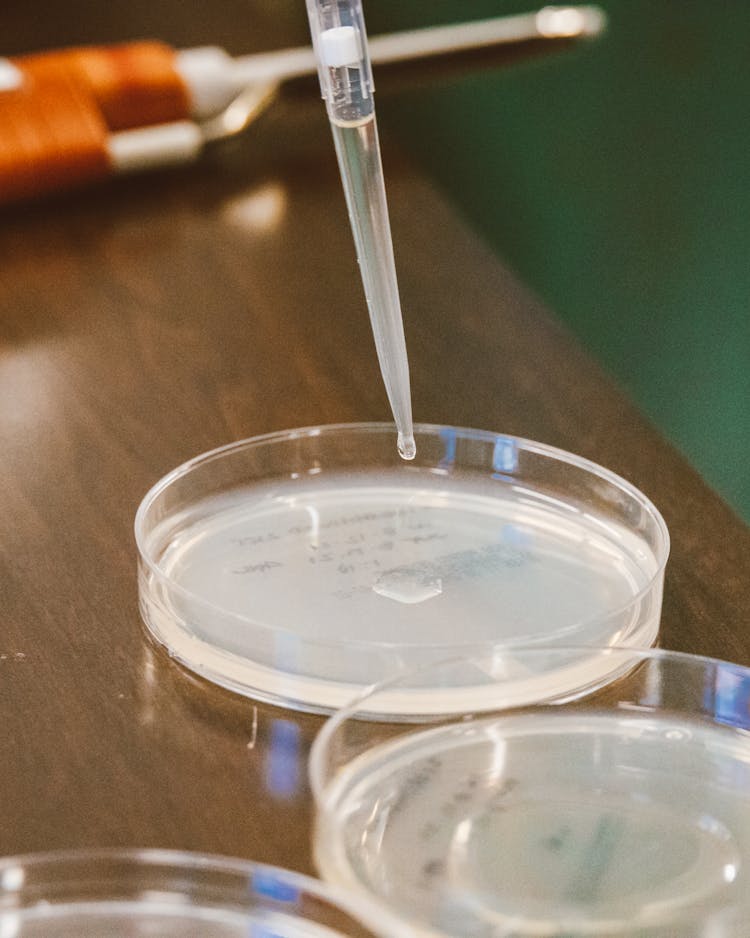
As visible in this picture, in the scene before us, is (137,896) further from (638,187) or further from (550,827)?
(638,187)

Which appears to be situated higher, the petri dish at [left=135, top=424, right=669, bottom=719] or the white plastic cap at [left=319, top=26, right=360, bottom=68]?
the white plastic cap at [left=319, top=26, right=360, bottom=68]

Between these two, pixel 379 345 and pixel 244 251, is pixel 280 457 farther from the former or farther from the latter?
pixel 244 251

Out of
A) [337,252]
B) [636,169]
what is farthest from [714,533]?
[636,169]

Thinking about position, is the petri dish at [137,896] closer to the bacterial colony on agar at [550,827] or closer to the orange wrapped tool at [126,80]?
Answer: the bacterial colony on agar at [550,827]

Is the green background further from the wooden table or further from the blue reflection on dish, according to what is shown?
the blue reflection on dish

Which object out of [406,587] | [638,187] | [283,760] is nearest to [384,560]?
[406,587]

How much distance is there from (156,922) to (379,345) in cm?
30

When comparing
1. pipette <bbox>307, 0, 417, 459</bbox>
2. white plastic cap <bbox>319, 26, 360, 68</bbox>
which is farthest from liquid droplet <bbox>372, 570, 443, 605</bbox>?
white plastic cap <bbox>319, 26, 360, 68</bbox>

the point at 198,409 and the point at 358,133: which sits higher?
the point at 358,133

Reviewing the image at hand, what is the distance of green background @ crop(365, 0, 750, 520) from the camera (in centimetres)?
146

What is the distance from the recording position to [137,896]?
16.4 inches

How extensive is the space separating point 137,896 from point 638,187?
1.34m

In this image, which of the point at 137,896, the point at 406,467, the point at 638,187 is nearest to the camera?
the point at 137,896

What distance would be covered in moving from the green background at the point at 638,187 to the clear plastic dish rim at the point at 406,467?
2.07ft
